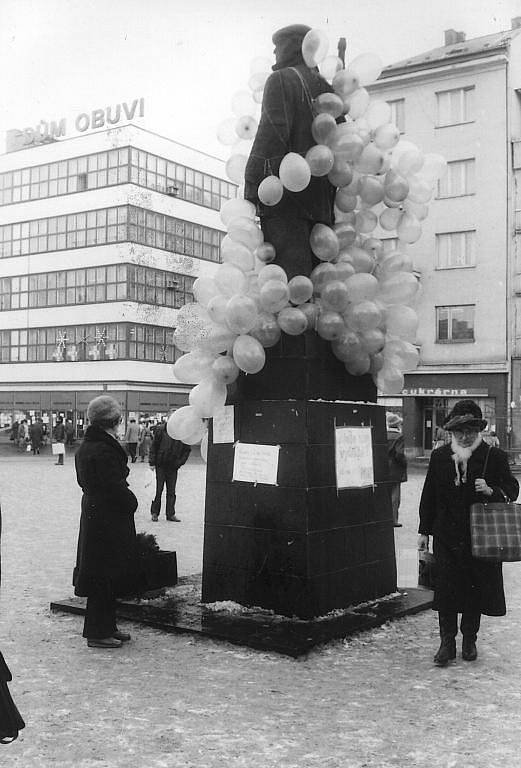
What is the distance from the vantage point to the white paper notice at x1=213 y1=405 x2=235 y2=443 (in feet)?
25.0

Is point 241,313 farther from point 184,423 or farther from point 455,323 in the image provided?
point 455,323

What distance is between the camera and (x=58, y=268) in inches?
2282

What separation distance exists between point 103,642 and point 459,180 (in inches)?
1380

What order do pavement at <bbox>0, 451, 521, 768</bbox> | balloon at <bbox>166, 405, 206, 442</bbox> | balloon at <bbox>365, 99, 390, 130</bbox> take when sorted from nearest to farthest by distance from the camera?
pavement at <bbox>0, 451, 521, 768</bbox> → balloon at <bbox>166, 405, 206, 442</bbox> → balloon at <bbox>365, 99, 390, 130</bbox>

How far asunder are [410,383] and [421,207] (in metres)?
31.7

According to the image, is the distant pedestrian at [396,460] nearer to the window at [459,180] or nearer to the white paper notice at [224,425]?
the white paper notice at [224,425]

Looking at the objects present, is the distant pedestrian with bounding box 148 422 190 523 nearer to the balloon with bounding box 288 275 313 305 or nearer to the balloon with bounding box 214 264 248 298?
the balloon with bounding box 214 264 248 298

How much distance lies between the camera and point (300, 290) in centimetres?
712

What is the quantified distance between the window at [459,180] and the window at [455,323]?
4.93 metres

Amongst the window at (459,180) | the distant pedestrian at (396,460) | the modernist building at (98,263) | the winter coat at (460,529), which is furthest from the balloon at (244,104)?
the modernist building at (98,263)

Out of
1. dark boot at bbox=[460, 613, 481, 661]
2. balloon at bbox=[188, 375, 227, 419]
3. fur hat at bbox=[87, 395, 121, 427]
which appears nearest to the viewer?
dark boot at bbox=[460, 613, 481, 661]

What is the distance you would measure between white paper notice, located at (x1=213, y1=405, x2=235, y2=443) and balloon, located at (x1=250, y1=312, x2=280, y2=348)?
30.0 inches

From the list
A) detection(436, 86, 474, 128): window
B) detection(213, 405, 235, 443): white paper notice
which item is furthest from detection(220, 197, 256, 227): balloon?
detection(436, 86, 474, 128): window

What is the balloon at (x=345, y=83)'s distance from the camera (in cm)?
755
